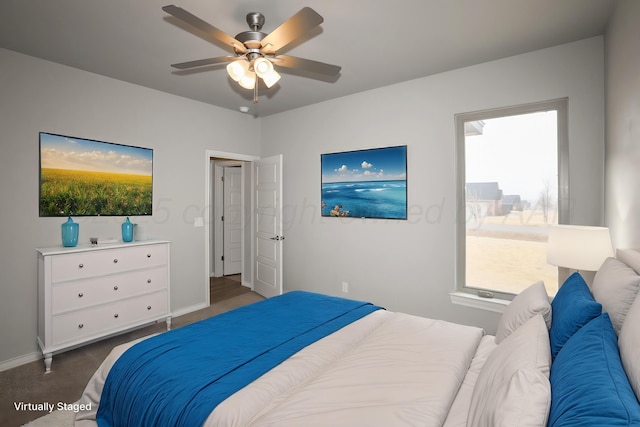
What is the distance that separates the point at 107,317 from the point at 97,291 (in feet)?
0.93

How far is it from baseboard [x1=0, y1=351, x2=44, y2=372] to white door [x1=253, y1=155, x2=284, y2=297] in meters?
2.51

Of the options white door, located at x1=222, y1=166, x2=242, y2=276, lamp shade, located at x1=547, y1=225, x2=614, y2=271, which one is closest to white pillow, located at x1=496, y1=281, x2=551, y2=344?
lamp shade, located at x1=547, y1=225, x2=614, y2=271

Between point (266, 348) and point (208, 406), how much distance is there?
49cm

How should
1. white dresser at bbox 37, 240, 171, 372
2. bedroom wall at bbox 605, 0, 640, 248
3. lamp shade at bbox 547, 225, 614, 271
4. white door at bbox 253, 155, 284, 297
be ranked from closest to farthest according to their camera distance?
1. bedroom wall at bbox 605, 0, 640, 248
2. lamp shade at bbox 547, 225, 614, 271
3. white dresser at bbox 37, 240, 171, 372
4. white door at bbox 253, 155, 284, 297

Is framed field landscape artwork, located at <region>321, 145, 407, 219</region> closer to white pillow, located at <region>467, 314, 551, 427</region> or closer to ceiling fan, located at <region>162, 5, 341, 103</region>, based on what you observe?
ceiling fan, located at <region>162, 5, 341, 103</region>

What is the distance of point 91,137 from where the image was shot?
3.30 m

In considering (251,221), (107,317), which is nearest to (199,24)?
(107,317)

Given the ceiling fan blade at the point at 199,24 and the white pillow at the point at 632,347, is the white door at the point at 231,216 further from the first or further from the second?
the white pillow at the point at 632,347

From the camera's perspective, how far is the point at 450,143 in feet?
10.7

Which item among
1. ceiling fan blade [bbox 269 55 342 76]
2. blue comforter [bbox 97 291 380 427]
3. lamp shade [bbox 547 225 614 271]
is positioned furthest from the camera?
ceiling fan blade [bbox 269 55 342 76]

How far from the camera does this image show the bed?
35.9 inches

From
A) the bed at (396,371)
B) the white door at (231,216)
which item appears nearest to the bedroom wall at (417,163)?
the bed at (396,371)

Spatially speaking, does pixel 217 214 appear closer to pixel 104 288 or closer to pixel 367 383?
pixel 104 288

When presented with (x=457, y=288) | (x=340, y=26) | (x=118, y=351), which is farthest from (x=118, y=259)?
(x=457, y=288)
